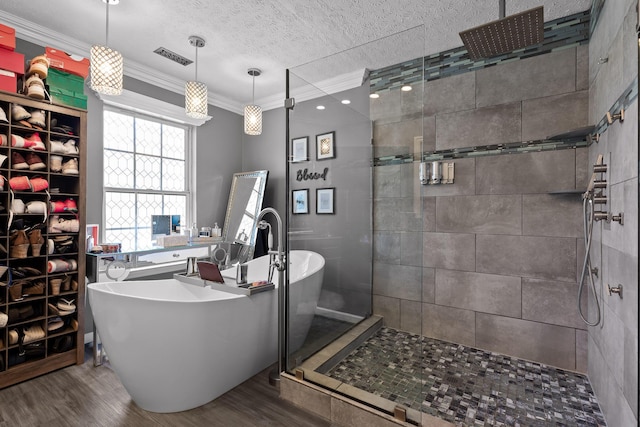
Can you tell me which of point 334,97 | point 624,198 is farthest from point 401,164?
point 624,198

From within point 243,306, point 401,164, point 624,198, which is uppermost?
point 401,164

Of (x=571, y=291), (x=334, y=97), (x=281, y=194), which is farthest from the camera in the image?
(x=281, y=194)

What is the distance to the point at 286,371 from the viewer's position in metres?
2.19

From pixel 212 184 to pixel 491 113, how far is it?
302cm

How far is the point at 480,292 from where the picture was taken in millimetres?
2758

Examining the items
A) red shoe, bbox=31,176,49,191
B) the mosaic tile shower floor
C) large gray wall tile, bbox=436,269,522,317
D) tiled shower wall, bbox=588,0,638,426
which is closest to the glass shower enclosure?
the mosaic tile shower floor

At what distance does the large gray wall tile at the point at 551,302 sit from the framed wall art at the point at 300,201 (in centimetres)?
181

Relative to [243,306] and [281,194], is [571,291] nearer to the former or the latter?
[243,306]

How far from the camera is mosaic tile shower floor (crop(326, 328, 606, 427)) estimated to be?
185 cm

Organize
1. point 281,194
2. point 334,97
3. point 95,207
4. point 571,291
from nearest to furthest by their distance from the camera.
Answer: point 334,97 < point 571,291 < point 95,207 < point 281,194

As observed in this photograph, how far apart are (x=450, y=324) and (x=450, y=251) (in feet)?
2.08

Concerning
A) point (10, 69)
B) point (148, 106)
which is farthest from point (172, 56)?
point (10, 69)

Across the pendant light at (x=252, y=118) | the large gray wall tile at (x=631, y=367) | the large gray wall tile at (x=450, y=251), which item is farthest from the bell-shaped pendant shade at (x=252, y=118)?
the large gray wall tile at (x=631, y=367)

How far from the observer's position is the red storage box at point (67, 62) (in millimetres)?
2383
